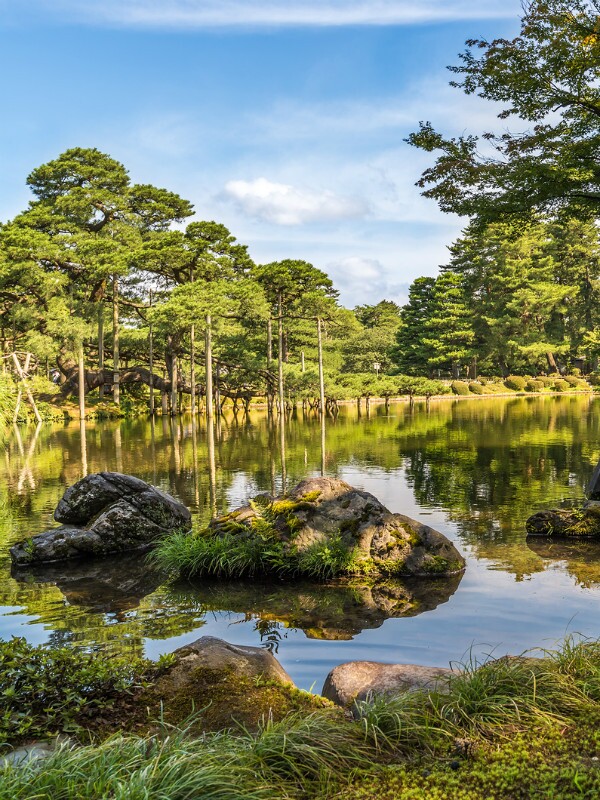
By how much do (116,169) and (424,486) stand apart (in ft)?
111

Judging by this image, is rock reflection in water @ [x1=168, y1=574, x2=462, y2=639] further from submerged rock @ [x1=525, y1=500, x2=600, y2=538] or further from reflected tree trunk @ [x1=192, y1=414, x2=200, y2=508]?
reflected tree trunk @ [x1=192, y1=414, x2=200, y2=508]

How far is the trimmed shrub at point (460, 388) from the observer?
53.1 m

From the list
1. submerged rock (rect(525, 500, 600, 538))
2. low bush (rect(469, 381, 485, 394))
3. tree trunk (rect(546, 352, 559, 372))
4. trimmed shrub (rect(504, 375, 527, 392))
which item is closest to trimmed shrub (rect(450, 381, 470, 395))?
low bush (rect(469, 381, 485, 394))

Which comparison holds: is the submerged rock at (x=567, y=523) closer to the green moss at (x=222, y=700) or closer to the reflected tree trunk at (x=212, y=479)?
the reflected tree trunk at (x=212, y=479)

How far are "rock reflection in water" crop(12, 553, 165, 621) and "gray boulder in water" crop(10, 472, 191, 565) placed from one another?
238mm

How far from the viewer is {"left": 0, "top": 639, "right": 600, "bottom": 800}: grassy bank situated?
9.27 feet

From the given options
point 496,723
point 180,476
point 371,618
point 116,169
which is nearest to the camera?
point 496,723

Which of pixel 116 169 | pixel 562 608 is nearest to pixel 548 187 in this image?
pixel 562 608

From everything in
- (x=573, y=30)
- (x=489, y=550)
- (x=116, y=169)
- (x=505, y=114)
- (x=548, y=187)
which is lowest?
(x=489, y=550)

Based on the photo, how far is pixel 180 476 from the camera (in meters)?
16.0

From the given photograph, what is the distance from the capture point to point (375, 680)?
14.4 ft

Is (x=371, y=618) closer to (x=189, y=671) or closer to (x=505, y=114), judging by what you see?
(x=189, y=671)

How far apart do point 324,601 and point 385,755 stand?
151 inches

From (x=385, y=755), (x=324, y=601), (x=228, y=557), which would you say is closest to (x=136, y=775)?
(x=385, y=755)
